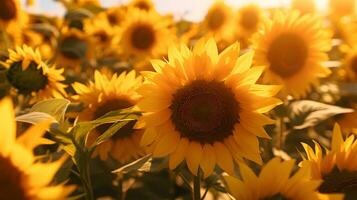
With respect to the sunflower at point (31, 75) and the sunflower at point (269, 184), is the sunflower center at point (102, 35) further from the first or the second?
the sunflower at point (269, 184)

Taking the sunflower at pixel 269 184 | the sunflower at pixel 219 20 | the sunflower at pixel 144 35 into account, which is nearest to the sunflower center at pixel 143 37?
the sunflower at pixel 144 35

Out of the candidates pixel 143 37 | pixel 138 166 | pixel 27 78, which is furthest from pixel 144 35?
pixel 138 166

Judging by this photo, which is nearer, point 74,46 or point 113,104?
point 113,104

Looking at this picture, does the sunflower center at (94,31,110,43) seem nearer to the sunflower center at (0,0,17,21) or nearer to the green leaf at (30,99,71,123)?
the sunflower center at (0,0,17,21)

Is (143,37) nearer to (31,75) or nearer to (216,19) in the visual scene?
(216,19)

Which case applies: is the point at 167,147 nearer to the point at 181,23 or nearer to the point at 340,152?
the point at 340,152

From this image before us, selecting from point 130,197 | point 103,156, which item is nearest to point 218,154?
point 103,156

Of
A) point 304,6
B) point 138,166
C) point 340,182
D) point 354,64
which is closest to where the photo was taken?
point 340,182

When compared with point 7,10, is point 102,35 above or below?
below
